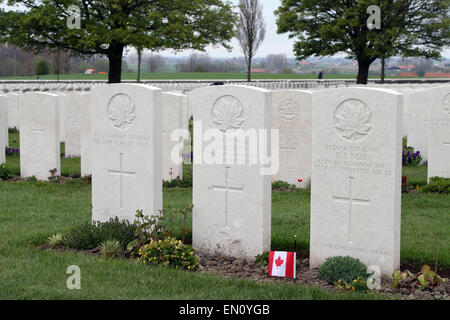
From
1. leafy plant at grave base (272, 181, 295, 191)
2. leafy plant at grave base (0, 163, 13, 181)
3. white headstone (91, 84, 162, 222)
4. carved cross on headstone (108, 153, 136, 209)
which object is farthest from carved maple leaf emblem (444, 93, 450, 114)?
leafy plant at grave base (0, 163, 13, 181)

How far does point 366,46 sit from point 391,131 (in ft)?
87.5

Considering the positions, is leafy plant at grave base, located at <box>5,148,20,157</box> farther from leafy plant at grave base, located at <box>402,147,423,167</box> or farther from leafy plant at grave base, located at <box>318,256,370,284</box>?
leafy plant at grave base, located at <box>318,256,370,284</box>

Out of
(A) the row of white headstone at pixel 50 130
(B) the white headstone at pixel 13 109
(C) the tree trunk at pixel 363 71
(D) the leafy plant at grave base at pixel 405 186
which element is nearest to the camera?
(D) the leafy plant at grave base at pixel 405 186

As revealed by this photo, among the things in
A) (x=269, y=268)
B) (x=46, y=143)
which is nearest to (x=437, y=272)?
(x=269, y=268)

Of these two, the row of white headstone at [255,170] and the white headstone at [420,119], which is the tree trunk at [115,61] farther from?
the row of white headstone at [255,170]

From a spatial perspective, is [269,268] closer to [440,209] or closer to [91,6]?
[440,209]

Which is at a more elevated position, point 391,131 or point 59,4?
point 59,4

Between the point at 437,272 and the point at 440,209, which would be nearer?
the point at 437,272

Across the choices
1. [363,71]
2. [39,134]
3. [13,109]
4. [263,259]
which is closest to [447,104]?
[263,259]

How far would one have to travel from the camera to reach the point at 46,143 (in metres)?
11.3

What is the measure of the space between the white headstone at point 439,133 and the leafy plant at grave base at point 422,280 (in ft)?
16.4

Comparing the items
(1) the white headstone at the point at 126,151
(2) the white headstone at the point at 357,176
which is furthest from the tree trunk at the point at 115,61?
(2) the white headstone at the point at 357,176

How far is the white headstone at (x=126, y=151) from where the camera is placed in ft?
22.8

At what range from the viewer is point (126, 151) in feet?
23.4
